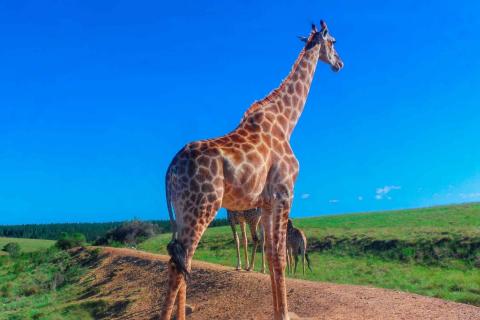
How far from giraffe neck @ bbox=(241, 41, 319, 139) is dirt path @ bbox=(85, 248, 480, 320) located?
3.97 m

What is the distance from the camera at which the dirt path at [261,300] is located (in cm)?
1060

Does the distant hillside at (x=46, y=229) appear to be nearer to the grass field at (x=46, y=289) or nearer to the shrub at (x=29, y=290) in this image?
the grass field at (x=46, y=289)

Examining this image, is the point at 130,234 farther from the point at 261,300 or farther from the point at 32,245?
the point at 261,300

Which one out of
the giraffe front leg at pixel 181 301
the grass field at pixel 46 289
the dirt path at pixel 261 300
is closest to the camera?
the giraffe front leg at pixel 181 301

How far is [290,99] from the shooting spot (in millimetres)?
9578

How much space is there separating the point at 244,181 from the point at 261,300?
5169 mm

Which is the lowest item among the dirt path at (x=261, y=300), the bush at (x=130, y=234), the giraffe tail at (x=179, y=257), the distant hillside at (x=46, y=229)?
the dirt path at (x=261, y=300)

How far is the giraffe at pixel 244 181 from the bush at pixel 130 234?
40.6 m

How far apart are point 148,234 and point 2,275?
60.8 ft

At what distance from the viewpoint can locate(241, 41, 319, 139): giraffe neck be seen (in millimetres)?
9125

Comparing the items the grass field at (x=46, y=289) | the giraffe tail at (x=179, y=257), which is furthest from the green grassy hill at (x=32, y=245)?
the giraffe tail at (x=179, y=257)

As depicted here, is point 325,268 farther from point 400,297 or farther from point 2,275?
point 2,275

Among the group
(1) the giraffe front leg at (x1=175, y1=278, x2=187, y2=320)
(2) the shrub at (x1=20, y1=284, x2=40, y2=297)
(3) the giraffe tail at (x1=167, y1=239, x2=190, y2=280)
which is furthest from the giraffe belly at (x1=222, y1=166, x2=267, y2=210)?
(2) the shrub at (x1=20, y1=284, x2=40, y2=297)

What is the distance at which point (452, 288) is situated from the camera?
18016 millimetres
